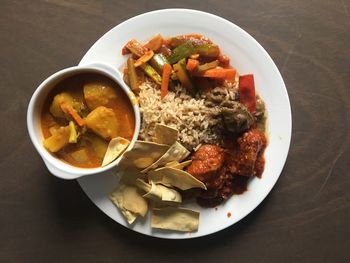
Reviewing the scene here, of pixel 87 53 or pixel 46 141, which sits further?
pixel 87 53

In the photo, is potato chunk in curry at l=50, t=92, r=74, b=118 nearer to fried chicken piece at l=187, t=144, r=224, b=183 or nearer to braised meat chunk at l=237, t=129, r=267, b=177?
fried chicken piece at l=187, t=144, r=224, b=183

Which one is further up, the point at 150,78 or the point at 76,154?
the point at 150,78

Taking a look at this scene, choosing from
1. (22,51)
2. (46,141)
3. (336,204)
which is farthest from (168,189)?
(22,51)

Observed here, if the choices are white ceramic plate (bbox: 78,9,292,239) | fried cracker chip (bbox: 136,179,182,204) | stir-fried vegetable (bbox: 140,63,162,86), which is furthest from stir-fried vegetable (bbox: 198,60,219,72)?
fried cracker chip (bbox: 136,179,182,204)

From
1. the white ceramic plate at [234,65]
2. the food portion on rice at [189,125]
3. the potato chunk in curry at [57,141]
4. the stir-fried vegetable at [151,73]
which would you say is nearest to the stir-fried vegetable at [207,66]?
the food portion on rice at [189,125]

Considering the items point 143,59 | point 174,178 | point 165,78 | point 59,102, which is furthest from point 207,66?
point 59,102

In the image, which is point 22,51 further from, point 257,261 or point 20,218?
point 257,261
